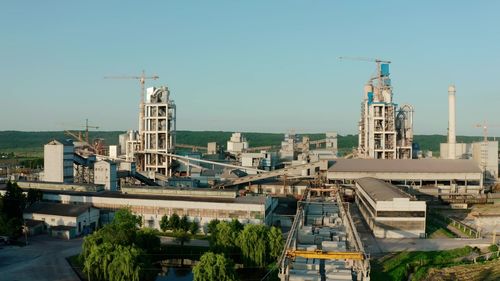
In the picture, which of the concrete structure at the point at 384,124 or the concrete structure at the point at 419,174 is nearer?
the concrete structure at the point at 419,174

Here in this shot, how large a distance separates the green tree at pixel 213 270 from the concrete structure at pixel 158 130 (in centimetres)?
3994

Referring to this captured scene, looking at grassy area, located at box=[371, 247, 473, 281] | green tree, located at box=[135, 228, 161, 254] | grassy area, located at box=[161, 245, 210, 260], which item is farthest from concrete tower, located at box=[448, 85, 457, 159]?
green tree, located at box=[135, 228, 161, 254]

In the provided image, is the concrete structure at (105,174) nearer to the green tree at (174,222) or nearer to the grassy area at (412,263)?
the green tree at (174,222)

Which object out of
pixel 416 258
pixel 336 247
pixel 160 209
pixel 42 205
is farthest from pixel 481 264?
pixel 42 205

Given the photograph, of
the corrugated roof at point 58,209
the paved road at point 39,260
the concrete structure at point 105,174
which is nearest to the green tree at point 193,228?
the paved road at point 39,260

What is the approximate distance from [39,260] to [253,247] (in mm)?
11340

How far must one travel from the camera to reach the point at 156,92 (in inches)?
2373

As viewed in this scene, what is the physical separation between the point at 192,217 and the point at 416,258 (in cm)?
1556

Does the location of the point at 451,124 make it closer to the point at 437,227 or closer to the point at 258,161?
the point at 258,161

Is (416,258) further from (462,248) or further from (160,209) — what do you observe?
(160,209)

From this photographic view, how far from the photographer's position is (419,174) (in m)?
51.7

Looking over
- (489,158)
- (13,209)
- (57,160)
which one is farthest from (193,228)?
(489,158)

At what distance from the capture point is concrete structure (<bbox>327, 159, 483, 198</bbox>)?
168ft

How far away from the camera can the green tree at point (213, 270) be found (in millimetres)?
20266
